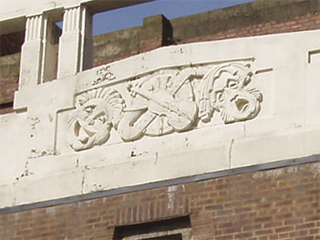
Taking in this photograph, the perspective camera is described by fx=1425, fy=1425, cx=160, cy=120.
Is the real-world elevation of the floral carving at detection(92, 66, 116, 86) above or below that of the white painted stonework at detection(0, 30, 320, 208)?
above

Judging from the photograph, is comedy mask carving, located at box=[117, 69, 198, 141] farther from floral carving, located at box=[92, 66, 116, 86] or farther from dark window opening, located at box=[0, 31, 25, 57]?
dark window opening, located at box=[0, 31, 25, 57]

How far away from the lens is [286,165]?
13266 millimetres

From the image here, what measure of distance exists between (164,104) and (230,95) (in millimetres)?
696

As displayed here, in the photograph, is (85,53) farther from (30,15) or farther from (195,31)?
(195,31)

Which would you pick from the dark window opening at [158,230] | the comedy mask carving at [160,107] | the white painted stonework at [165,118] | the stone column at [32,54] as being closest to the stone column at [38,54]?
the stone column at [32,54]

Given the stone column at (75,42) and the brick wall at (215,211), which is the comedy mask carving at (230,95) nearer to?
the brick wall at (215,211)

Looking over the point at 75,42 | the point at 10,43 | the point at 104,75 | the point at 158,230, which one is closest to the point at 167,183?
the point at 158,230

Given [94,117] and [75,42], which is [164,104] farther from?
[75,42]

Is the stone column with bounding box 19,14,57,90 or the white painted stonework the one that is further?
the stone column with bounding box 19,14,57,90

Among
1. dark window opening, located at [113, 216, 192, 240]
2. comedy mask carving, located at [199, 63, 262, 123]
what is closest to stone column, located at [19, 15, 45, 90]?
comedy mask carving, located at [199, 63, 262, 123]

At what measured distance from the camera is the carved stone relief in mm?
13906

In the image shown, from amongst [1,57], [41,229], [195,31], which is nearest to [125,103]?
[41,229]

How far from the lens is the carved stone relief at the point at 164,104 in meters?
13.9

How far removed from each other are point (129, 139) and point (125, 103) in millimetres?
433
